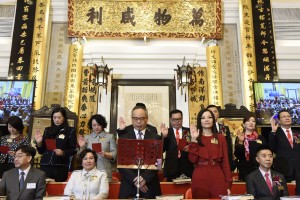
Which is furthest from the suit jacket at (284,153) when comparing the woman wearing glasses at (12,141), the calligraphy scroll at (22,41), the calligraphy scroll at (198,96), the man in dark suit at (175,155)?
the calligraphy scroll at (22,41)

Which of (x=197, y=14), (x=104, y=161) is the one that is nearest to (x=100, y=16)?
(x=197, y=14)

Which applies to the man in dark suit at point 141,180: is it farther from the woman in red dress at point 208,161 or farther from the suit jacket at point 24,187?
the suit jacket at point 24,187

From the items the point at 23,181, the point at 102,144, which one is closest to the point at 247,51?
the point at 102,144

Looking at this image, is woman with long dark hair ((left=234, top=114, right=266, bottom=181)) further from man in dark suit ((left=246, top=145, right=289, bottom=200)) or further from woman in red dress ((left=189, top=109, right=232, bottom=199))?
woman in red dress ((left=189, top=109, right=232, bottom=199))

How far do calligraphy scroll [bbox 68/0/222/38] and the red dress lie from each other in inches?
158

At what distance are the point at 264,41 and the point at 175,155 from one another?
12.6ft

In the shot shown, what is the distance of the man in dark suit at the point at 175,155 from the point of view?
3.92 m

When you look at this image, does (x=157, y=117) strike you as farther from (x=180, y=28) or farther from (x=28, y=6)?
(x=28, y=6)

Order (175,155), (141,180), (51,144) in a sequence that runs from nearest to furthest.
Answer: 1. (141,180)
2. (175,155)
3. (51,144)

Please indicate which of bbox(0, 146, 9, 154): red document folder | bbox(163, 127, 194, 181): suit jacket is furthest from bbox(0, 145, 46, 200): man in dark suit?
bbox(163, 127, 194, 181): suit jacket

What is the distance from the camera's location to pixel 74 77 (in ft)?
21.1

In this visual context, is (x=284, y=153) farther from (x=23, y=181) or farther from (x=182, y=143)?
(x=23, y=181)

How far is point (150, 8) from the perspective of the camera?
6883 millimetres

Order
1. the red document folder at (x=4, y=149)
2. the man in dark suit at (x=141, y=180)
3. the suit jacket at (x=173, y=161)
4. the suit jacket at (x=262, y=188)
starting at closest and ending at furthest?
1. the man in dark suit at (x=141, y=180)
2. the suit jacket at (x=262, y=188)
3. the suit jacket at (x=173, y=161)
4. the red document folder at (x=4, y=149)
